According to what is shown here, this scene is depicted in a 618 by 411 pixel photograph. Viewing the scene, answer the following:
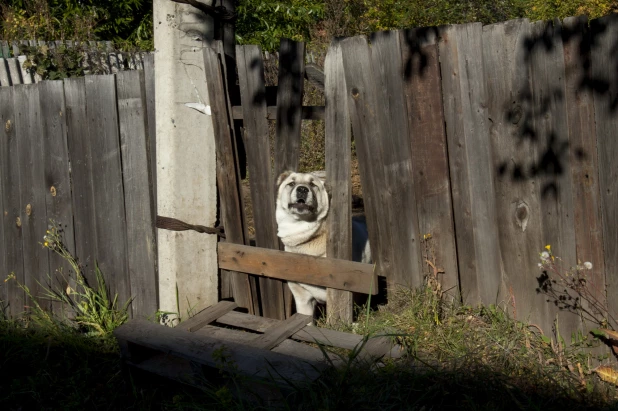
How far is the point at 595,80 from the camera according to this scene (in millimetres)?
3287

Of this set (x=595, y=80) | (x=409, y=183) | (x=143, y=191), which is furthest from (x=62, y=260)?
(x=595, y=80)

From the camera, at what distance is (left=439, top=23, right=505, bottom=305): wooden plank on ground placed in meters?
3.68

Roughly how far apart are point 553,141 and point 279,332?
6.27 ft

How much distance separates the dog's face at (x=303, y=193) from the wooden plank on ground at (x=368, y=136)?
366 millimetres

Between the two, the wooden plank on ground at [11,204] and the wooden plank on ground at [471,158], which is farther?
the wooden plank on ground at [11,204]

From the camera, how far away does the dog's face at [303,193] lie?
4.46 m

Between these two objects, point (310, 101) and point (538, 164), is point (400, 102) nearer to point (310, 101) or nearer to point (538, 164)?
point (538, 164)

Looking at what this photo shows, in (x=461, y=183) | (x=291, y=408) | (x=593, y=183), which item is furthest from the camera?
(x=461, y=183)

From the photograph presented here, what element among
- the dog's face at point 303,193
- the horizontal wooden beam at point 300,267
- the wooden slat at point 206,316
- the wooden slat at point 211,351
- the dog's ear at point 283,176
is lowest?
the wooden slat at point 211,351

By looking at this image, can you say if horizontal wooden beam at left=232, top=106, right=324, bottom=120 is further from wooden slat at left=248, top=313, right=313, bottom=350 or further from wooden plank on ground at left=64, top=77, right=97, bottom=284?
wooden plank on ground at left=64, top=77, right=97, bottom=284

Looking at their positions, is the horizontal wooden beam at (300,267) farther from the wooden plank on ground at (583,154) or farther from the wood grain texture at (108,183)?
the wooden plank on ground at (583,154)

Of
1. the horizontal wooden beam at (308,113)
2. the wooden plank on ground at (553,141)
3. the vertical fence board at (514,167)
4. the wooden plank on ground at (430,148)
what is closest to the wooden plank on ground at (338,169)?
the horizontal wooden beam at (308,113)

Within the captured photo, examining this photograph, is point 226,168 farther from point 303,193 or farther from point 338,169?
point 338,169

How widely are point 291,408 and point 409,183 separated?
1.51 m
